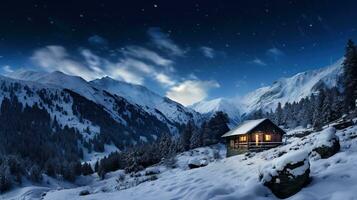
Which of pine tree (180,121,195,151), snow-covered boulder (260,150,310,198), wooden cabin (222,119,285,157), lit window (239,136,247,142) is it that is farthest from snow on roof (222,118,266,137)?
snow-covered boulder (260,150,310,198)

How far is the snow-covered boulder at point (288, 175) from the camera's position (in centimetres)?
1341

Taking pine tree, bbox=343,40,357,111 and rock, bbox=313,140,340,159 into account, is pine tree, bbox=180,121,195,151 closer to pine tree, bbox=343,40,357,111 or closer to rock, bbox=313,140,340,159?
pine tree, bbox=343,40,357,111

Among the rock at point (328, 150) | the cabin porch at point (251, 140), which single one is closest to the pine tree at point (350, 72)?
the cabin porch at point (251, 140)

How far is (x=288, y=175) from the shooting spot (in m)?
13.5

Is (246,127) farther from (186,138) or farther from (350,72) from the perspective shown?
(186,138)

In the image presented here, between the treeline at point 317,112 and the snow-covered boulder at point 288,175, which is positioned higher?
the treeline at point 317,112

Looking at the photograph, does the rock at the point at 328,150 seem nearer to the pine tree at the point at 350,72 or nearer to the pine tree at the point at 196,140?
the pine tree at the point at 350,72

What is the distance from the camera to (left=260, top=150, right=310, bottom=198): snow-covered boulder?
44.0 feet

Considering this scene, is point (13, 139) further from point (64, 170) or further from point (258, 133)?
point (258, 133)

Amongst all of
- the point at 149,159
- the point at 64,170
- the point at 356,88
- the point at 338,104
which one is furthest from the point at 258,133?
the point at 64,170

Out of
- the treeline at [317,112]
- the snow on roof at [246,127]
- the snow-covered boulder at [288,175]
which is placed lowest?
the snow-covered boulder at [288,175]

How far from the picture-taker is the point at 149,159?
7875cm

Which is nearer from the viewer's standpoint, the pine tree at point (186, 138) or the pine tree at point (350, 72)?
the pine tree at point (350, 72)

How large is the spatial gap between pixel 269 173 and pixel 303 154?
1.69 m
